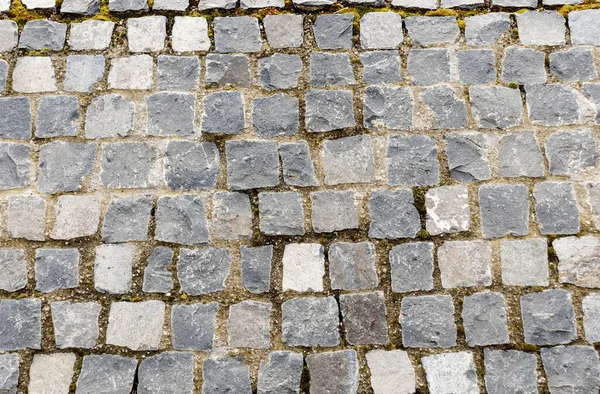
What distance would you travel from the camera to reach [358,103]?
3.41 m

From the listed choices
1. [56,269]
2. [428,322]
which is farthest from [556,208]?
[56,269]

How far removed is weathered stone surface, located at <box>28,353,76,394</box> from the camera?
9.85 ft

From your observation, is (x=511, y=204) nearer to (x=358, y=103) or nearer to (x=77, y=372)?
(x=358, y=103)

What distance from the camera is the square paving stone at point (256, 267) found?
312 centimetres

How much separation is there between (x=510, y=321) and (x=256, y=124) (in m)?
1.73

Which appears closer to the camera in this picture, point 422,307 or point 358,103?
point 422,307

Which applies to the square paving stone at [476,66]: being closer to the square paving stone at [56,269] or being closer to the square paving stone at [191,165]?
the square paving stone at [191,165]

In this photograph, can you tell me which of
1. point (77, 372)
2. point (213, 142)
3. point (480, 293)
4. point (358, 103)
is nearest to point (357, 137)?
point (358, 103)

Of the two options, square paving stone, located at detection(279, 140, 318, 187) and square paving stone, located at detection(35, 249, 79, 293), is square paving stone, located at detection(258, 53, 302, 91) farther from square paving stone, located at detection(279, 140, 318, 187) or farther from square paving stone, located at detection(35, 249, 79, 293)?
square paving stone, located at detection(35, 249, 79, 293)

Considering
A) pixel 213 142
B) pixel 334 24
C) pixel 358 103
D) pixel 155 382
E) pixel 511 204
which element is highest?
pixel 334 24

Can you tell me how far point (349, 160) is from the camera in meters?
3.30

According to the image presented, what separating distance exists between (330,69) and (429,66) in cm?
58

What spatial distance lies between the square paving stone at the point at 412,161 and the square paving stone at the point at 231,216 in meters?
0.80

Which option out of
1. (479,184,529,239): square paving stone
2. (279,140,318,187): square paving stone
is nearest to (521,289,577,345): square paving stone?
(479,184,529,239): square paving stone
